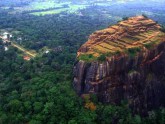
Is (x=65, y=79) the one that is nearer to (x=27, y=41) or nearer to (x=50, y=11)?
(x=27, y=41)

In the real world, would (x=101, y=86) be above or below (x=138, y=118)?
above

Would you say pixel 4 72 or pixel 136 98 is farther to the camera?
pixel 4 72

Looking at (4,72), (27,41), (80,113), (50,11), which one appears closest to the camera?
(80,113)

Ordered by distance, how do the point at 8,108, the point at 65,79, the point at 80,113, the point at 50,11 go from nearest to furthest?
the point at 80,113 → the point at 8,108 → the point at 65,79 → the point at 50,11

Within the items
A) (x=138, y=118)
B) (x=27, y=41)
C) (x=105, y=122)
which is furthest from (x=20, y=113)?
(x=27, y=41)

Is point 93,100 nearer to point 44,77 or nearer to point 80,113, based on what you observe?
point 80,113

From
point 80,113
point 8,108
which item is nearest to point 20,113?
point 8,108
